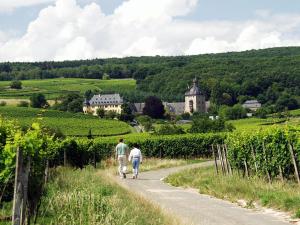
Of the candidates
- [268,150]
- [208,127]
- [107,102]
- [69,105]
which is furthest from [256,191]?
[107,102]

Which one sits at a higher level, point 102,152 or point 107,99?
point 107,99

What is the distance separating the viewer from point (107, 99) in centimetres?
19462

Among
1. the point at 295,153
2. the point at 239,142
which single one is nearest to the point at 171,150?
the point at 239,142

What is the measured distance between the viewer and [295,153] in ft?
68.0

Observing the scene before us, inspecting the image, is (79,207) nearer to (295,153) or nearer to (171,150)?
(295,153)

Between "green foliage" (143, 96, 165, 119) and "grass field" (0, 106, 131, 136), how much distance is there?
42.2m

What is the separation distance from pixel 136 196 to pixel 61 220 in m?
4.92

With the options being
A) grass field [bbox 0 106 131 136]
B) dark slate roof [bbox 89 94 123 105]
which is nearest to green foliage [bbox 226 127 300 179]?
grass field [bbox 0 106 131 136]

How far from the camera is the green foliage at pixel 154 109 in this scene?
6363 inches

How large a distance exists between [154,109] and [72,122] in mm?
57279

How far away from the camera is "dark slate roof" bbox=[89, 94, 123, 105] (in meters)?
192

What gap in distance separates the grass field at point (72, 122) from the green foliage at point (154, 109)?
139 feet

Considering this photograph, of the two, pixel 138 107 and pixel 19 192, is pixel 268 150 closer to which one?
pixel 19 192

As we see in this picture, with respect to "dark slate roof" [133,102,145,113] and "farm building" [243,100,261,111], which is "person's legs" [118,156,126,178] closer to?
"farm building" [243,100,261,111]
